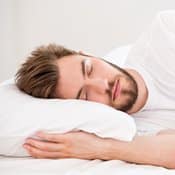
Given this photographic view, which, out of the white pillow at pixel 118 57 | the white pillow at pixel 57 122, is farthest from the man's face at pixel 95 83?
the white pillow at pixel 118 57

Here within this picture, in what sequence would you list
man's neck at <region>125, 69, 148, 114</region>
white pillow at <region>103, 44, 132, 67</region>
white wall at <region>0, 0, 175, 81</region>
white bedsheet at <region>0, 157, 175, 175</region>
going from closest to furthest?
white bedsheet at <region>0, 157, 175, 175</region>, man's neck at <region>125, 69, 148, 114</region>, white pillow at <region>103, 44, 132, 67</region>, white wall at <region>0, 0, 175, 81</region>

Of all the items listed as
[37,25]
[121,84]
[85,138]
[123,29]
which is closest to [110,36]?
[123,29]

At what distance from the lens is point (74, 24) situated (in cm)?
238

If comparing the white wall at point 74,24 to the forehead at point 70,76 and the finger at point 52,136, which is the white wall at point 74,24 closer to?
the forehead at point 70,76

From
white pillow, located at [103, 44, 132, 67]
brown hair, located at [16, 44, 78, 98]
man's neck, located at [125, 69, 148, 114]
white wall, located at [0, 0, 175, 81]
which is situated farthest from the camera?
white wall, located at [0, 0, 175, 81]

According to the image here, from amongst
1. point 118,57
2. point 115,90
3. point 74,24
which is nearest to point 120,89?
point 115,90

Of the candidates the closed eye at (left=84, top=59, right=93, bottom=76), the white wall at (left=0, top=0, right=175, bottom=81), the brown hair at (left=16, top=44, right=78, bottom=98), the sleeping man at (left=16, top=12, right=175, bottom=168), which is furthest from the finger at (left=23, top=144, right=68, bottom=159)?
the white wall at (left=0, top=0, right=175, bottom=81)

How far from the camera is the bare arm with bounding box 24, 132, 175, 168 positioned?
3.25 feet

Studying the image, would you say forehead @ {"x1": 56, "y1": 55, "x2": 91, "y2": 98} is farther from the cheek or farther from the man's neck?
the man's neck

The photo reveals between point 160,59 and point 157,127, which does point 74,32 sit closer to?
point 160,59

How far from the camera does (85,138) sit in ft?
3.36

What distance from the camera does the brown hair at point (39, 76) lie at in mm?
1207

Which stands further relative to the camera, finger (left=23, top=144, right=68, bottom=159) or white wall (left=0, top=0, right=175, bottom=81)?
white wall (left=0, top=0, right=175, bottom=81)

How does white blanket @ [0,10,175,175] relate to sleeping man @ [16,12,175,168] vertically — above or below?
below
